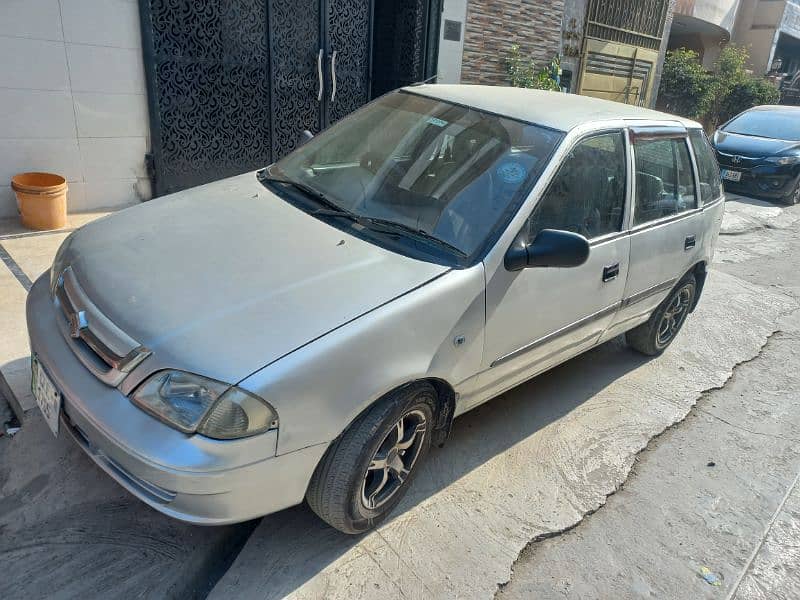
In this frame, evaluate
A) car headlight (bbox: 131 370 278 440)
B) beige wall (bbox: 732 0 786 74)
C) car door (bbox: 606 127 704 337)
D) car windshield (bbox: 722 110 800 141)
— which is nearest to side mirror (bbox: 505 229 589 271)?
car door (bbox: 606 127 704 337)

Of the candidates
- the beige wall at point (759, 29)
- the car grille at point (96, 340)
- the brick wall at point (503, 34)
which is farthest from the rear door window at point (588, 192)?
the beige wall at point (759, 29)

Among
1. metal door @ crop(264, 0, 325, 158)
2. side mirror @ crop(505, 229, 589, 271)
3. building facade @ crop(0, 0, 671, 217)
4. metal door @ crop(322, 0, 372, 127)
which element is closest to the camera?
side mirror @ crop(505, 229, 589, 271)

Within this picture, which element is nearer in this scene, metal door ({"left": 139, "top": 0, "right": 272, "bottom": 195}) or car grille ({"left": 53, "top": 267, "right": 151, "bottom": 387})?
car grille ({"left": 53, "top": 267, "right": 151, "bottom": 387})

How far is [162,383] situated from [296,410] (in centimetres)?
45

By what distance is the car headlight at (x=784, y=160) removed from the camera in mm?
10195

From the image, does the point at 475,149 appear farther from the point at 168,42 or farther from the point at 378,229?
the point at 168,42

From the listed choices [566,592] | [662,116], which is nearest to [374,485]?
[566,592]

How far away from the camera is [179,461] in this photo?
192 cm

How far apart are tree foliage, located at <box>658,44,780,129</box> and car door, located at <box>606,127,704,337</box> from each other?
14.3 metres

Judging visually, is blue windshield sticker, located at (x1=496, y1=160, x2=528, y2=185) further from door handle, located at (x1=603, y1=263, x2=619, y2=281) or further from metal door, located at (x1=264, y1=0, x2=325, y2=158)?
metal door, located at (x1=264, y1=0, x2=325, y2=158)

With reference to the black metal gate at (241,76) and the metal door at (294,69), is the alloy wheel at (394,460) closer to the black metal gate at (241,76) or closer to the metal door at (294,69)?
the black metal gate at (241,76)

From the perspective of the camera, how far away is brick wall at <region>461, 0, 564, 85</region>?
28.5ft

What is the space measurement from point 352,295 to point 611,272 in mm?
1677

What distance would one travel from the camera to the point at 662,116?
391 cm
